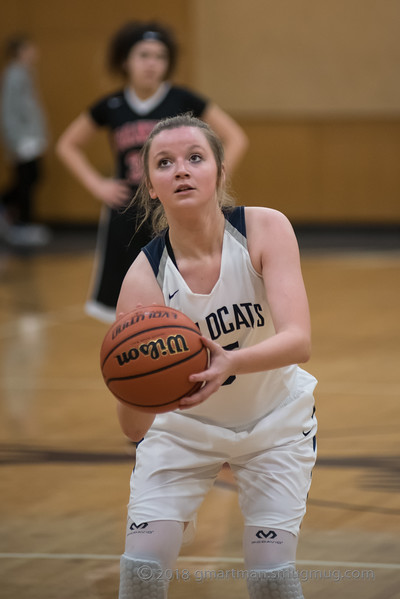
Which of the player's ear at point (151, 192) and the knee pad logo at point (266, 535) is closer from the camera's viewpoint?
the knee pad logo at point (266, 535)

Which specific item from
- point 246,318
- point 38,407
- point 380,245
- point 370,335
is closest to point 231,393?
point 246,318

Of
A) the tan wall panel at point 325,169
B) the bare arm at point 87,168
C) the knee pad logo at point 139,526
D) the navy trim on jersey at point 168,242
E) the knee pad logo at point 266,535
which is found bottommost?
the tan wall panel at point 325,169

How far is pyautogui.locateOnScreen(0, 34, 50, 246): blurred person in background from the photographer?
37.5ft

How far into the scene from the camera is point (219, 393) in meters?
2.77

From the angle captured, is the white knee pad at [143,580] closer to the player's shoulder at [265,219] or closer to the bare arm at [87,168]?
the player's shoulder at [265,219]

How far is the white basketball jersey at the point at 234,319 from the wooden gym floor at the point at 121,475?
2.48 feet

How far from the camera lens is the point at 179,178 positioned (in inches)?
104

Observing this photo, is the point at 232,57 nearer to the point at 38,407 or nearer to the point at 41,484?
the point at 38,407

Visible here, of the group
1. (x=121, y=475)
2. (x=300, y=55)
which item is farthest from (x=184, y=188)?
(x=300, y=55)

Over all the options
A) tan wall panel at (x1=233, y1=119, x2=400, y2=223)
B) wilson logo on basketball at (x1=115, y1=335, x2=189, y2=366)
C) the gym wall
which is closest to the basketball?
wilson logo on basketball at (x1=115, y1=335, x2=189, y2=366)

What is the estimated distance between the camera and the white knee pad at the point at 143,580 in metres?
2.54

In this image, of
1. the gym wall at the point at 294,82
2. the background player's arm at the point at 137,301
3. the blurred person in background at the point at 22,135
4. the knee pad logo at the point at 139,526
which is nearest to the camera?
the knee pad logo at the point at 139,526

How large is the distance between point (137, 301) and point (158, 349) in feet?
1.04

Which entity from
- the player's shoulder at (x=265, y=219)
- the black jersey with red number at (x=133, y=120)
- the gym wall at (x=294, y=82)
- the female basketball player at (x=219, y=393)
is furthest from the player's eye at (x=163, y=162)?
the gym wall at (x=294, y=82)
